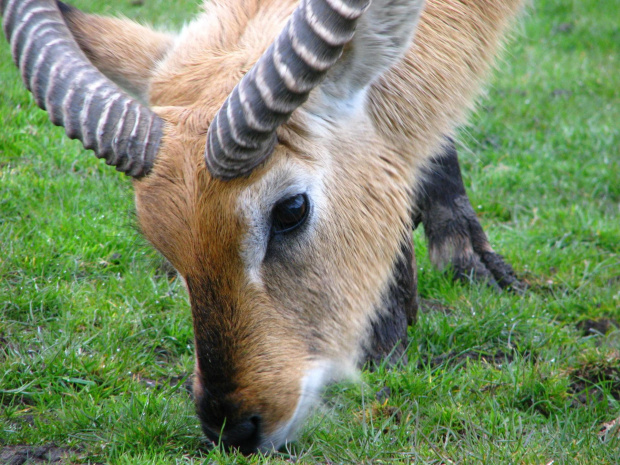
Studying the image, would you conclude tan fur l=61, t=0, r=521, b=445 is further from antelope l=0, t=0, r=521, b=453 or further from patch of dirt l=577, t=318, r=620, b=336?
patch of dirt l=577, t=318, r=620, b=336

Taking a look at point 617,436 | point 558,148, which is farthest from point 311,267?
point 558,148

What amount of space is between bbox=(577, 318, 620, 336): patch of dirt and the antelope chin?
225cm

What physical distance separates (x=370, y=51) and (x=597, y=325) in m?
2.84

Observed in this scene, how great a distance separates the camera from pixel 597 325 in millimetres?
5086

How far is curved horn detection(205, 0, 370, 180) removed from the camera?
9.47ft

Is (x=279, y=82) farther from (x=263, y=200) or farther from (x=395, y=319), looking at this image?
(x=395, y=319)

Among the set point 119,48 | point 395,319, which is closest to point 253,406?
point 395,319

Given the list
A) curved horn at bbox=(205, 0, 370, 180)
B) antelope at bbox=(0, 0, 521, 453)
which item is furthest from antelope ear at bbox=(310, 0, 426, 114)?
curved horn at bbox=(205, 0, 370, 180)

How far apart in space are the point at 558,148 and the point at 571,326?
124 inches

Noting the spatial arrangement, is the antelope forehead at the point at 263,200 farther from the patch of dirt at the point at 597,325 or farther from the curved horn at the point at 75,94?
the patch of dirt at the point at 597,325

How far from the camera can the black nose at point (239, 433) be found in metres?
3.20

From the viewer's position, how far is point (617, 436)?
3.66 meters

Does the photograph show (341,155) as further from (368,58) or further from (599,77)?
(599,77)

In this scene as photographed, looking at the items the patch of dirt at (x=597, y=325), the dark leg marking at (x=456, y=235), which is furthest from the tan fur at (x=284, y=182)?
the patch of dirt at (x=597, y=325)
